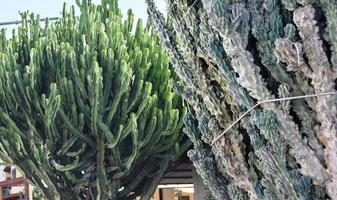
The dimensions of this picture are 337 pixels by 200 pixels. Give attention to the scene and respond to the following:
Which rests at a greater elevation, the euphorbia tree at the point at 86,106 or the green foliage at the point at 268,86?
the euphorbia tree at the point at 86,106

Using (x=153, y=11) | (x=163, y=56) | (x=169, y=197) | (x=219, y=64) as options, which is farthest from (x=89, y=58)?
(x=169, y=197)

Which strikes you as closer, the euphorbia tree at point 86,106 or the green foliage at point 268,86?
the green foliage at point 268,86

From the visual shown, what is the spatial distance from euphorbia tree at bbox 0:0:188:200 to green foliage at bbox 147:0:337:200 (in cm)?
486

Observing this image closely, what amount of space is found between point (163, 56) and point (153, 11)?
17.9ft

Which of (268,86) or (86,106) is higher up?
(86,106)

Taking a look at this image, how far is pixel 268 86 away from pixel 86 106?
18.8ft

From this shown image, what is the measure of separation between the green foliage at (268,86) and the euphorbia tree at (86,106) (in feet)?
15.9

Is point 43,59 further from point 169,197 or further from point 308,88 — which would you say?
point 169,197

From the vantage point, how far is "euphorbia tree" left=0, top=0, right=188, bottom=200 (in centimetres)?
841

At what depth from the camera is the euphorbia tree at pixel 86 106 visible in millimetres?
8406

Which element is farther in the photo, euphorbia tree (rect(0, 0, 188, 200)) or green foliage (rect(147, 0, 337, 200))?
euphorbia tree (rect(0, 0, 188, 200))

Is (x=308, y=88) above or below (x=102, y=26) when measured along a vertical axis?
below

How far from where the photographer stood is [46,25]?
950 cm

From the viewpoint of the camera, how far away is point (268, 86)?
2.96m
